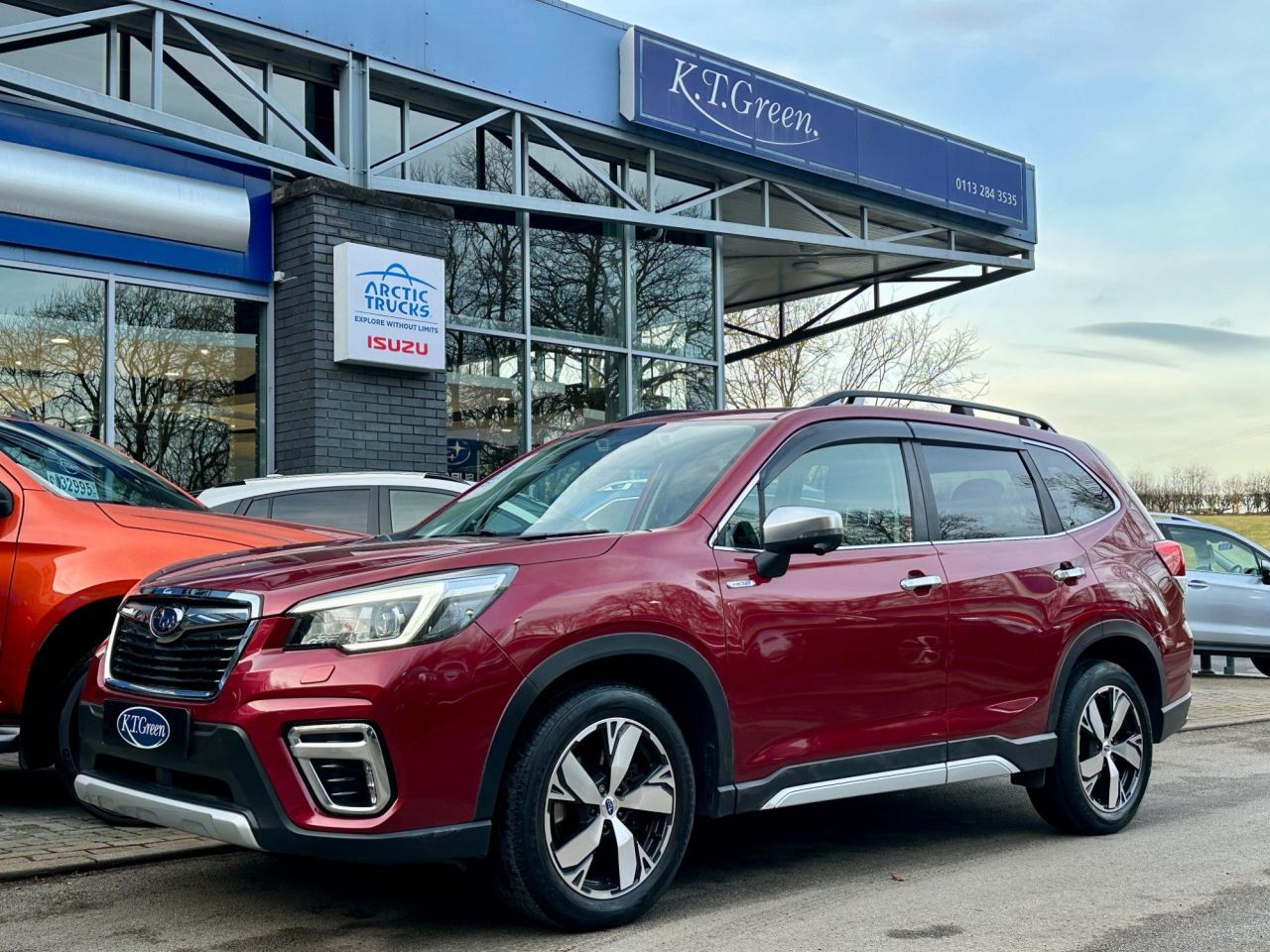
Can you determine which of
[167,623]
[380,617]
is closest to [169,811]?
[167,623]

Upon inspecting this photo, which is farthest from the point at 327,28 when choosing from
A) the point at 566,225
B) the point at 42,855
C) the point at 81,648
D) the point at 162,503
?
the point at 42,855

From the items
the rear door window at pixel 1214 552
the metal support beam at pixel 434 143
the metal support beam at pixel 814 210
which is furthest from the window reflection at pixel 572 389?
the rear door window at pixel 1214 552

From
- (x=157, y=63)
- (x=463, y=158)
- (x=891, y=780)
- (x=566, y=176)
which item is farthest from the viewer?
(x=566, y=176)

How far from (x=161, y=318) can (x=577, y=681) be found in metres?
9.12

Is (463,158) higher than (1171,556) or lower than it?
higher

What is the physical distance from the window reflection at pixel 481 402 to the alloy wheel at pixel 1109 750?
8904 mm

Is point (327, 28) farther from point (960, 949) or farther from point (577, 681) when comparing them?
point (960, 949)

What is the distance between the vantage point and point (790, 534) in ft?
15.6

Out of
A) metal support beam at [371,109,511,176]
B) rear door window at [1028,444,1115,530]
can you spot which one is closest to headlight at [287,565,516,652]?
rear door window at [1028,444,1115,530]

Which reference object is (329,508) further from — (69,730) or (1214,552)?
(1214,552)

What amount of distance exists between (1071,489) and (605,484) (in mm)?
2511

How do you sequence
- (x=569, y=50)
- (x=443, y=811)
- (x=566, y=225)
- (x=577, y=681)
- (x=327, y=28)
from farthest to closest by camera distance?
(x=566, y=225)
(x=569, y=50)
(x=327, y=28)
(x=577, y=681)
(x=443, y=811)

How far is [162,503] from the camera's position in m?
6.73

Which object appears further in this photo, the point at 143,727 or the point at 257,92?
the point at 257,92
